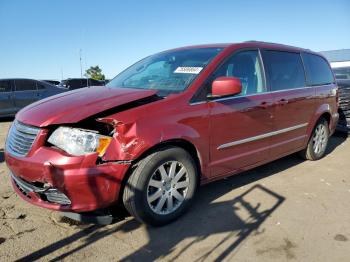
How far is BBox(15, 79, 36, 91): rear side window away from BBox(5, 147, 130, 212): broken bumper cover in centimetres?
880

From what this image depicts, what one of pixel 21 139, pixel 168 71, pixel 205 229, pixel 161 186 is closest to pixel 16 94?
pixel 168 71

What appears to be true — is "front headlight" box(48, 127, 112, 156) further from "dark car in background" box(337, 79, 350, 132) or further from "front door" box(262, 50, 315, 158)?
"dark car in background" box(337, 79, 350, 132)

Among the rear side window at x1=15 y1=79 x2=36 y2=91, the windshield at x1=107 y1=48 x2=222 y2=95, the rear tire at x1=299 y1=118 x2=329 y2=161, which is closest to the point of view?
the windshield at x1=107 y1=48 x2=222 y2=95

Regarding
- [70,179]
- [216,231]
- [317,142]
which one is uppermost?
[70,179]

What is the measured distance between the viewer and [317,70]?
560 centimetres

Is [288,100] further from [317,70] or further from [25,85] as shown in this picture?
[25,85]

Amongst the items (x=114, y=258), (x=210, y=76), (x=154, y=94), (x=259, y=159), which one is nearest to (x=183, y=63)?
(x=210, y=76)

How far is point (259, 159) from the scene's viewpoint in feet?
14.2

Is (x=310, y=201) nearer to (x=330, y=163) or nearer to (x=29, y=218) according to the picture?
(x=330, y=163)

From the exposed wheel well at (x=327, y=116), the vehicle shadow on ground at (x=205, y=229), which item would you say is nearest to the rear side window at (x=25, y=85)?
the vehicle shadow on ground at (x=205, y=229)

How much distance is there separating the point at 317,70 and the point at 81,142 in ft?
14.0

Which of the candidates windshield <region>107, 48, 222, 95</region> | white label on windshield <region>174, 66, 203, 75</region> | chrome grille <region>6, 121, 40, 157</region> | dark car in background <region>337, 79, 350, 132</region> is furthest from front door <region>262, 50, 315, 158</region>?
chrome grille <region>6, 121, 40, 157</region>

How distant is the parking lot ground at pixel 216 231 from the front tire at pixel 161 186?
0.50 feet

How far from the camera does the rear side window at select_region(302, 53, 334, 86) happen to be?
17.5 feet
